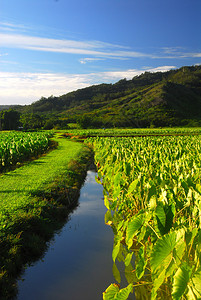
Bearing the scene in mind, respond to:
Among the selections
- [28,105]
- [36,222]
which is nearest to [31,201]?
[36,222]

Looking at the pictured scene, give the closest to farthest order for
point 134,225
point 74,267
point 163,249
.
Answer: point 163,249, point 134,225, point 74,267

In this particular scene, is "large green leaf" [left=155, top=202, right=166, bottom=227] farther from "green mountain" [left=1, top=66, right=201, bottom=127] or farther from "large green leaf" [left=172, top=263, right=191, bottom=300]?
"green mountain" [left=1, top=66, right=201, bottom=127]

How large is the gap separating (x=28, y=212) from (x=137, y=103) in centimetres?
10904

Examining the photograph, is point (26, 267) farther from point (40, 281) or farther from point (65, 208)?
point (65, 208)

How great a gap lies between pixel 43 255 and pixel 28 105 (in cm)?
15655

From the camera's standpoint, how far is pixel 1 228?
5.19 m

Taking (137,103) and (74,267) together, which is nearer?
(74,267)

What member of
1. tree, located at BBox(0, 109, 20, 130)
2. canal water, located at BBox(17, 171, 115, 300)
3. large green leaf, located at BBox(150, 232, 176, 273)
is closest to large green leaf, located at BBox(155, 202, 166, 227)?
large green leaf, located at BBox(150, 232, 176, 273)

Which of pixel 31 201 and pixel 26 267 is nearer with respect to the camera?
pixel 26 267

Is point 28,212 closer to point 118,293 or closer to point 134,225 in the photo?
point 134,225

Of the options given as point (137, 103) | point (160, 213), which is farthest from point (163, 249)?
point (137, 103)

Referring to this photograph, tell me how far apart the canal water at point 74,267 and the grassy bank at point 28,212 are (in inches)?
9.4

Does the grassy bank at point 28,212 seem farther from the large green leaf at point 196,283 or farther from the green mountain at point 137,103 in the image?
the green mountain at point 137,103

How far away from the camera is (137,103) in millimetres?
111500
